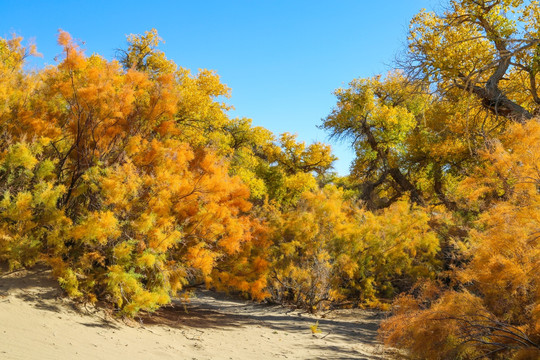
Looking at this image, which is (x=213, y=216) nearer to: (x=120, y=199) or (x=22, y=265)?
(x=120, y=199)

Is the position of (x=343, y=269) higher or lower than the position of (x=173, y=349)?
higher

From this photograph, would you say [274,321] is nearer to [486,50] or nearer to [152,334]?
[152,334]

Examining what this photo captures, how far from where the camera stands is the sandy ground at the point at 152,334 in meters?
6.38

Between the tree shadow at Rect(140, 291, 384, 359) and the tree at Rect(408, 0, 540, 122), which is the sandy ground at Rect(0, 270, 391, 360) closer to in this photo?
the tree shadow at Rect(140, 291, 384, 359)

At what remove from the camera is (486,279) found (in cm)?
722

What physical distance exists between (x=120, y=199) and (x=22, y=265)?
2.80 m

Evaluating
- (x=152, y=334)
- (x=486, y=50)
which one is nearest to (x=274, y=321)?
(x=152, y=334)

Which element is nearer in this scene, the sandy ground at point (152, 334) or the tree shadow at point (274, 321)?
the sandy ground at point (152, 334)

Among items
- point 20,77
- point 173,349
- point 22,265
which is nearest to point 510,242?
point 173,349

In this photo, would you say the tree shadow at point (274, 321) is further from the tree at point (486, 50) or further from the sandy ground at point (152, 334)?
the tree at point (486, 50)

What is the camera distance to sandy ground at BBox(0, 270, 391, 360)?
638 centimetres

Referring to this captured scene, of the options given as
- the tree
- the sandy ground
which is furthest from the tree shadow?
the tree

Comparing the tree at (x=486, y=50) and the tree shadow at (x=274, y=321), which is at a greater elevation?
the tree at (x=486, y=50)

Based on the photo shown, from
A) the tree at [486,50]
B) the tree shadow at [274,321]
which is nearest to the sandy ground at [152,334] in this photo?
the tree shadow at [274,321]
